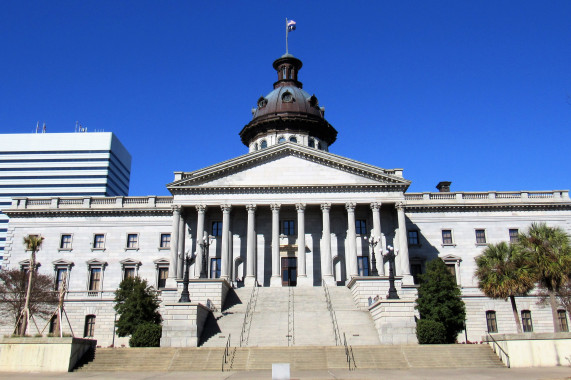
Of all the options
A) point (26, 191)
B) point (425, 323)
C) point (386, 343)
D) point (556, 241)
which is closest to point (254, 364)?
point (386, 343)

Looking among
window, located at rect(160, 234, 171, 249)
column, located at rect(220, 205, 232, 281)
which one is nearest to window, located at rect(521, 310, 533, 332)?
column, located at rect(220, 205, 232, 281)

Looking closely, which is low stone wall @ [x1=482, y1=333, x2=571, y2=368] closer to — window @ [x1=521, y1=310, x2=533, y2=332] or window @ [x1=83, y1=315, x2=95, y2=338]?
window @ [x1=521, y1=310, x2=533, y2=332]

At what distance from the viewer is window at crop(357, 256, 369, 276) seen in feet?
162

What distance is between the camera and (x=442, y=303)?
3653cm

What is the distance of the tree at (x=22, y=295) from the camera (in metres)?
42.0

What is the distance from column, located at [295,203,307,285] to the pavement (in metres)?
21.7

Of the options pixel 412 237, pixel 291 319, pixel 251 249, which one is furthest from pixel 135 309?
pixel 412 237

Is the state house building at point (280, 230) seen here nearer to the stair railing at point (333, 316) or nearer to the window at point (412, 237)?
the window at point (412, 237)

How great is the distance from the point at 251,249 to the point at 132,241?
13.1m

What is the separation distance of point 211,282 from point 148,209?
50.6 ft

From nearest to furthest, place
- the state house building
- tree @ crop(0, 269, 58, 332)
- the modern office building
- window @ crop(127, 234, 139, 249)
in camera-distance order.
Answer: tree @ crop(0, 269, 58, 332)
the state house building
window @ crop(127, 234, 139, 249)
the modern office building

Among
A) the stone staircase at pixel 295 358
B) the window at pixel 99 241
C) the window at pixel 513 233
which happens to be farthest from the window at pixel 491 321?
the window at pixel 99 241

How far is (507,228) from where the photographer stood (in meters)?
51.4

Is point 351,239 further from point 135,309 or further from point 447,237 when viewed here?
point 135,309
